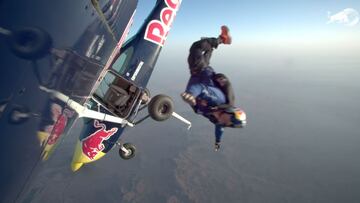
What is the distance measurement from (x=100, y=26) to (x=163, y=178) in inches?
7539

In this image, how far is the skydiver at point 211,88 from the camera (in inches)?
283

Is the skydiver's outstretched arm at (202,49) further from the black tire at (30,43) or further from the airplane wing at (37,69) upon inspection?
the black tire at (30,43)

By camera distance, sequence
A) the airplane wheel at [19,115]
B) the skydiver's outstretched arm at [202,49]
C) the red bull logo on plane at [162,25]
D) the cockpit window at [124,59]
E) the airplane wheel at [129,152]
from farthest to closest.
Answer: the red bull logo on plane at [162,25] → the airplane wheel at [129,152] → the cockpit window at [124,59] → the skydiver's outstretched arm at [202,49] → the airplane wheel at [19,115]

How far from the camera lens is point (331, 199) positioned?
167125mm

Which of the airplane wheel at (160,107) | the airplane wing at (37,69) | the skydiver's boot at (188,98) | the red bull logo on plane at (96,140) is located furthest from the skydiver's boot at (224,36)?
the red bull logo on plane at (96,140)

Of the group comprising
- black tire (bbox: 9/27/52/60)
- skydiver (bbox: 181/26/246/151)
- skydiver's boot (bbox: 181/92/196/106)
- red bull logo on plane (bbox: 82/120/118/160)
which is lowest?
red bull logo on plane (bbox: 82/120/118/160)

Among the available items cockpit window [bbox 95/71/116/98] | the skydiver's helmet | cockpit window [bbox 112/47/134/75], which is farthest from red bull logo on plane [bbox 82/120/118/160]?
the skydiver's helmet

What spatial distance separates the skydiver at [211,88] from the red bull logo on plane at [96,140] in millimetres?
5503

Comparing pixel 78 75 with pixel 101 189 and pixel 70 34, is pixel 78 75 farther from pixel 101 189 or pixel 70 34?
pixel 101 189

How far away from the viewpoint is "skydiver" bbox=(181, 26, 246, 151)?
7.18 metres

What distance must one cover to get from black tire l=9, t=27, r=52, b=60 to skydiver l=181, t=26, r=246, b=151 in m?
4.61

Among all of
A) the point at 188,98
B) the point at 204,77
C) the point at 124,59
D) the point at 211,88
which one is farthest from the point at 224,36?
the point at 124,59

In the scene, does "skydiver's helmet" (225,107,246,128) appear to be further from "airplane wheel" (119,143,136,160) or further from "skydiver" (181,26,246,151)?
"airplane wheel" (119,143,136,160)

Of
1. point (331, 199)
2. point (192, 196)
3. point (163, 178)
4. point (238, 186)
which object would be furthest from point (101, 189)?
point (331, 199)
